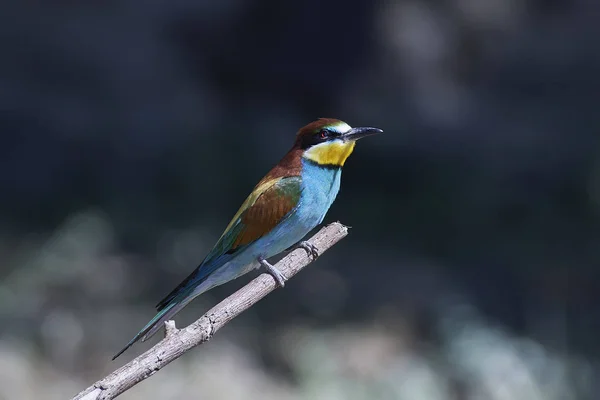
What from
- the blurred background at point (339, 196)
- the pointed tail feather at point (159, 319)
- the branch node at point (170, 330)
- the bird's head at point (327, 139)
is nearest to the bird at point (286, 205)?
the bird's head at point (327, 139)

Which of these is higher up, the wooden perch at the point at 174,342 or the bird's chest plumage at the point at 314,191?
the bird's chest plumage at the point at 314,191

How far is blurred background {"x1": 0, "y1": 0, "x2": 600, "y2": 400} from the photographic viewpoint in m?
4.75

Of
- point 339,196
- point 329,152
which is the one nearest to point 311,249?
point 329,152

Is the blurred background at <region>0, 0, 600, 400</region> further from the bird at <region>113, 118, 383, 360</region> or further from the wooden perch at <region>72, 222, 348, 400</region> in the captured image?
the wooden perch at <region>72, 222, 348, 400</region>

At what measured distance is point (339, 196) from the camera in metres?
6.45

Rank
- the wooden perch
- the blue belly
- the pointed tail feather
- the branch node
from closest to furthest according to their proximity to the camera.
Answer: the wooden perch < the branch node < the pointed tail feather < the blue belly

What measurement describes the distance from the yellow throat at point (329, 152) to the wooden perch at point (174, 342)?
0.38 m

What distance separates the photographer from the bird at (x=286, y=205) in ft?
8.61

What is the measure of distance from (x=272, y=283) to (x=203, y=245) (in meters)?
3.21

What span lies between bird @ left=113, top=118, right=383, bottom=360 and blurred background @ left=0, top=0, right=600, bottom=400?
6.12 ft

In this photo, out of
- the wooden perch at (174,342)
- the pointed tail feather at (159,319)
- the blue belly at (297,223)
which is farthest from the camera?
the blue belly at (297,223)

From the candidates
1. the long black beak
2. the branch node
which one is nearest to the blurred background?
the long black beak

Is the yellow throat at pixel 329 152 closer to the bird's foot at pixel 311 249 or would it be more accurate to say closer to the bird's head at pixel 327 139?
the bird's head at pixel 327 139

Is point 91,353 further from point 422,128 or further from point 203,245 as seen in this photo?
point 422,128
